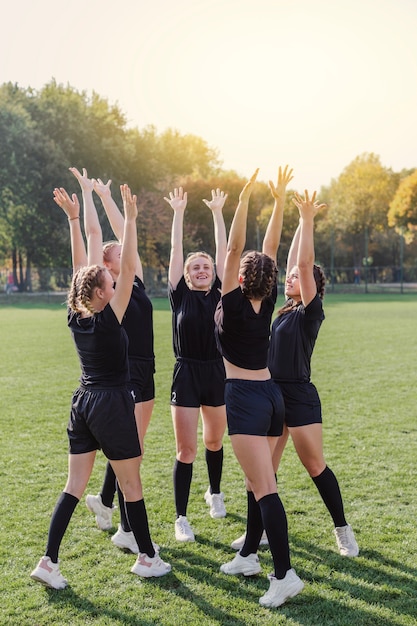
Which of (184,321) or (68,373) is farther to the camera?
(68,373)

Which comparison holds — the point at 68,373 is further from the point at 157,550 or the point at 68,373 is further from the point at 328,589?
the point at 328,589

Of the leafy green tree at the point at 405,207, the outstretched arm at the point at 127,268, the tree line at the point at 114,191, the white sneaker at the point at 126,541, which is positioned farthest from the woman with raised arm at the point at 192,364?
the leafy green tree at the point at 405,207

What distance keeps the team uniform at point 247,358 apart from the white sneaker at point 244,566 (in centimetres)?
95

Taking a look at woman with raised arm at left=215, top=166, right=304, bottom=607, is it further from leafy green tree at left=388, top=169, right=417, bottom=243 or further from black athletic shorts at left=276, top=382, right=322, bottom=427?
leafy green tree at left=388, top=169, right=417, bottom=243

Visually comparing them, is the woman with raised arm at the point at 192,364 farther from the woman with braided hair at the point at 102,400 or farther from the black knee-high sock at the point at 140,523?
the woman with braided hair at the point at 102,400

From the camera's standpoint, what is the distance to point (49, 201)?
4662cm

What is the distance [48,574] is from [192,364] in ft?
6.29

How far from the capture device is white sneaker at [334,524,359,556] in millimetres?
4734

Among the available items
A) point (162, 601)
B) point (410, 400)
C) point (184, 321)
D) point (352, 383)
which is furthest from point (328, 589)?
point (352, 383)

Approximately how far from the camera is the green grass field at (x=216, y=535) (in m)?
3.99

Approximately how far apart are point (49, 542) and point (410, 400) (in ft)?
23.6

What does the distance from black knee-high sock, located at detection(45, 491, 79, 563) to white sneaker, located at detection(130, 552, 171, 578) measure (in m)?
0.55

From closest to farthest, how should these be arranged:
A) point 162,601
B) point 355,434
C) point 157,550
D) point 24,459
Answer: point 162,601
point 157,550
point 24,459
point 355,434

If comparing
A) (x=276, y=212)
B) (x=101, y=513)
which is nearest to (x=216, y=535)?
(x=101, y=513)
